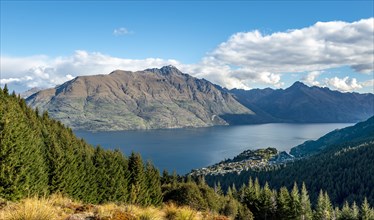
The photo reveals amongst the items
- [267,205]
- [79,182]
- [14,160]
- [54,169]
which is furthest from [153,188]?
[267,205]

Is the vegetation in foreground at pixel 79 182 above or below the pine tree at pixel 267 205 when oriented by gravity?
above

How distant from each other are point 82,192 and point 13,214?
50.0m

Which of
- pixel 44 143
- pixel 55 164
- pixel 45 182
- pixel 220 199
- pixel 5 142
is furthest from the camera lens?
pixel 220 199

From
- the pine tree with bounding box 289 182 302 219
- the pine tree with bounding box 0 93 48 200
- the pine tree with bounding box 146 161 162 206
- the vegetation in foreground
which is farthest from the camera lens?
the pine tree with bounding box 289 182 302 219

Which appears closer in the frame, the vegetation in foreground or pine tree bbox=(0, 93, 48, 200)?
the vegetation in foreground

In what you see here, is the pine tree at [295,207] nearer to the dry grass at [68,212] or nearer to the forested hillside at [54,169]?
the forested hillside at [54,169]

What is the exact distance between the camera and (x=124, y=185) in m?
71.0

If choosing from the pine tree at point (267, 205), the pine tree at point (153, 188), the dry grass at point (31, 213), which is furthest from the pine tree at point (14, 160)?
the pine tree at point (267, 205)

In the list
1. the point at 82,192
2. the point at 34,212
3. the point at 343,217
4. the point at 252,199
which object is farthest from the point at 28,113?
the point at 343,217

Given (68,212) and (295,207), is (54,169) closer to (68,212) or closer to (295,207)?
(68,212)

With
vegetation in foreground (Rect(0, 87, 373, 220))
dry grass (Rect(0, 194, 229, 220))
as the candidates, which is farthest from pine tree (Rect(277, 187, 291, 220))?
dry grass (Rect(0, 194, 229, 220))

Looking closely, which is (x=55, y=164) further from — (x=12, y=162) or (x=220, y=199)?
(x=220, y=199)

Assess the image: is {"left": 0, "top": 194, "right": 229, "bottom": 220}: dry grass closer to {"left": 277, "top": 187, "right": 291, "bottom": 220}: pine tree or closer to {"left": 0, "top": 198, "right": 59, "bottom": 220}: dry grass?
{"left": 0, "top": 198, "right": 59, "bottom": 220}: dry grass

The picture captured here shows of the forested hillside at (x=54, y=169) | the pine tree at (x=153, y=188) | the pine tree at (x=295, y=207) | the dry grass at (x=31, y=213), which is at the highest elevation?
the dry grass at (x=31, y=213)
